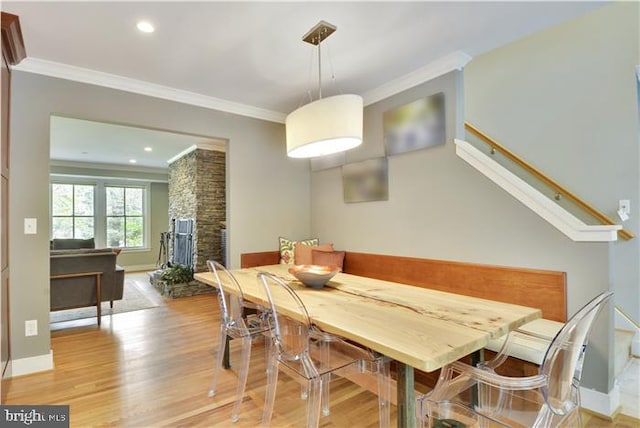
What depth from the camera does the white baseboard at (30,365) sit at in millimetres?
2529

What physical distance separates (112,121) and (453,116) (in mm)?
3176

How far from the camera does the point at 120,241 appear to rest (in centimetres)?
816

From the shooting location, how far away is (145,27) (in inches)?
88.9

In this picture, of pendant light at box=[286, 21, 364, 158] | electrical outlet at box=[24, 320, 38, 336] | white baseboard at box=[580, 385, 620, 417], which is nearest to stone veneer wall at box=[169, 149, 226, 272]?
electrical outlet at box=[24, 320, 38, 336]

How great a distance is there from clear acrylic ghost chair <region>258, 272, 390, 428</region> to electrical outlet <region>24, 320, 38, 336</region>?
220 centimetres

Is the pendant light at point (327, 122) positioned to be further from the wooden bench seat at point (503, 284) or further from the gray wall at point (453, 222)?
the wooden bench seat at point (503, 284)

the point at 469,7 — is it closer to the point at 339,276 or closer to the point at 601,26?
the point at 601,26

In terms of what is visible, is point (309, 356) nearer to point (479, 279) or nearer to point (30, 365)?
point (479, 279)

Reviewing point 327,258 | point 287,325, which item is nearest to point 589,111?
point 327,258

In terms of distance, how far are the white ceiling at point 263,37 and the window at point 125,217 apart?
6.18m

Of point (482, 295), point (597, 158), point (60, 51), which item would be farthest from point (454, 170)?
point (60, 51)

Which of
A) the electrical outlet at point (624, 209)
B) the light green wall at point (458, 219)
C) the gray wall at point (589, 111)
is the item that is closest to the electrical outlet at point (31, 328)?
the light green wall at point (458, 219)

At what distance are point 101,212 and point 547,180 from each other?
9.06 metres

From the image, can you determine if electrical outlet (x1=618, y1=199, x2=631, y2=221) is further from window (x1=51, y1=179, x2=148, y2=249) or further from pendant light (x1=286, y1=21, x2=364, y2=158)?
window (x1=51, y1=179, x2=148, y2=249)
